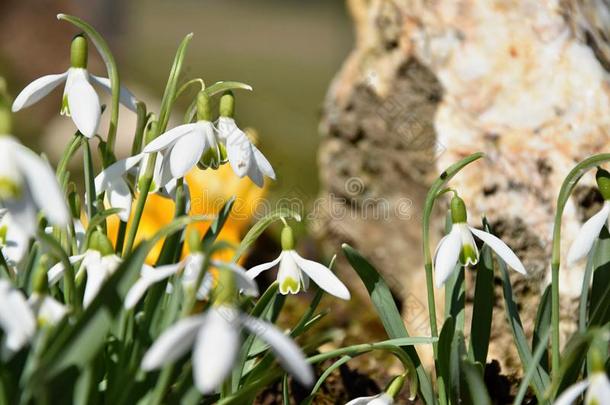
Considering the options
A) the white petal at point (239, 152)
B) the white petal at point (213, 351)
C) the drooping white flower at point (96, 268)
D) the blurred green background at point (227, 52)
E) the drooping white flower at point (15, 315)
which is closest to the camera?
the white petal at point (213, 351)

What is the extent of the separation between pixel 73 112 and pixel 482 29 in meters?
1.10

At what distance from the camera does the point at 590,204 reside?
165cm

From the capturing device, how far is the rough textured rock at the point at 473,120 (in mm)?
1714

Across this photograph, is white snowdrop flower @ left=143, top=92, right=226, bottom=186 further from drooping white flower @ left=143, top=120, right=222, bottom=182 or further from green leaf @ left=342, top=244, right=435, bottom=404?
green leaf @ left=342, top=244, right=435, bottom=404

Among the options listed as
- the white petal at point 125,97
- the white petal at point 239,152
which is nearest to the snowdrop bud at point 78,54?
the white petal at point 125,97

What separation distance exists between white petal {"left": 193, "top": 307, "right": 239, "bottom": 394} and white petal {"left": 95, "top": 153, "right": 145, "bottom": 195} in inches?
18.4

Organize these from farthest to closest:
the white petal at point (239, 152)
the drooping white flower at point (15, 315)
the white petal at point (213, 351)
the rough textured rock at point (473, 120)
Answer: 1. the rough textured rock at point (473, 120)
2. the white petal at point (239, 152)
3. the drooping white flower at point (15, 315)
4. the white petal at point (213, 351)

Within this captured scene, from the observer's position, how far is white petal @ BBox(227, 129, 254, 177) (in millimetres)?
1124

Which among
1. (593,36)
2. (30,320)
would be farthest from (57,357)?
(593,36)

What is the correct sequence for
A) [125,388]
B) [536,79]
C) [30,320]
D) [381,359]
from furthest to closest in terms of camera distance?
[381,359] → [536,79] → [125,388] → [30,320]

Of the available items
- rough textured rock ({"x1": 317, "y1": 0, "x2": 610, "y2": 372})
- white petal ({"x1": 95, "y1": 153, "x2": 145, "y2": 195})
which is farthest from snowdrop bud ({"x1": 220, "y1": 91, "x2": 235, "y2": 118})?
rough textured rock ({"x1": 317, "y1": 0, "x2": 610, "y2": 372})

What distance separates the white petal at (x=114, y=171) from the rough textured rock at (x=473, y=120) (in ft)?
2.57

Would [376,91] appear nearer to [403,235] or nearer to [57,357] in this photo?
[403,235]

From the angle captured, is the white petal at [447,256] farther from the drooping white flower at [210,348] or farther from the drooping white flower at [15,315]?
the drooping white flower at [15,315]
